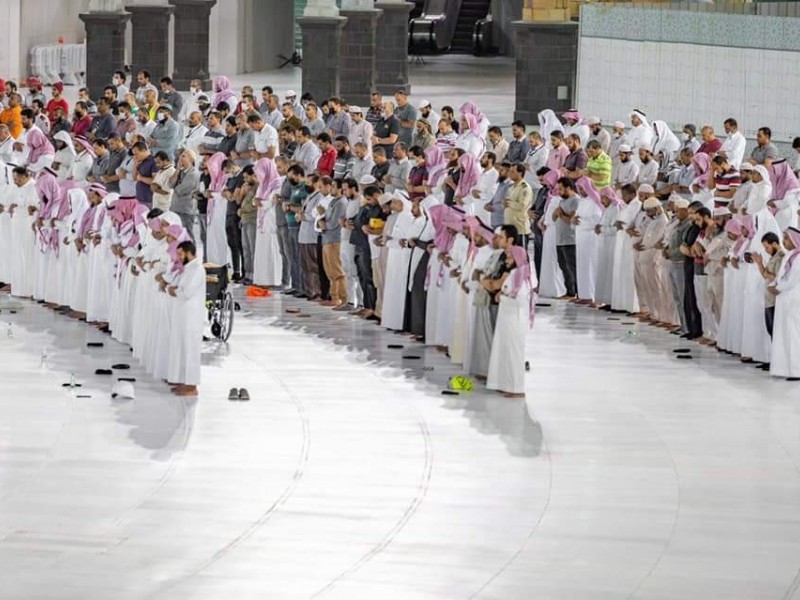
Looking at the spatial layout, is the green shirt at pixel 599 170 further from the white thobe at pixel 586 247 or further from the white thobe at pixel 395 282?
the white thobe at pixel 395 282

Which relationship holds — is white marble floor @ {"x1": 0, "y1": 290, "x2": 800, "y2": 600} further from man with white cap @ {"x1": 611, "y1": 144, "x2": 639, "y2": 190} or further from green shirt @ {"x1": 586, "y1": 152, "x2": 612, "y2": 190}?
man with white cap @ {"x1": 611, "y1": 144, "x2": 639, "y2": 190}

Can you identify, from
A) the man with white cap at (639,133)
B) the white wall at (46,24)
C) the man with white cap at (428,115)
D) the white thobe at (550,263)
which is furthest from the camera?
the white wall at (46,24)

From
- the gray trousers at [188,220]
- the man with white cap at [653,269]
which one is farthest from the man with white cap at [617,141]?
the gray trousers at [188,220]

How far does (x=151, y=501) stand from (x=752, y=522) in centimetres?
444

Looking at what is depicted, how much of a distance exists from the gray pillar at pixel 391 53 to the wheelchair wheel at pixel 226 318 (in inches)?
858

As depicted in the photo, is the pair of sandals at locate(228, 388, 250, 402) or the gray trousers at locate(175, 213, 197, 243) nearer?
the pair of sandals at locate(228, 388, 250, 402)

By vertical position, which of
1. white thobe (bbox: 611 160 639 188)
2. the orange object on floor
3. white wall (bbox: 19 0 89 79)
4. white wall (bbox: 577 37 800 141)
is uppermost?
white wall (bbox: 19 0 89 79)

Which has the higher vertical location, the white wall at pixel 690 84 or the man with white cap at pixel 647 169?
the white wall at pixel 690 84

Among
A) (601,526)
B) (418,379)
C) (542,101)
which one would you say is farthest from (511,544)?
(542,101)

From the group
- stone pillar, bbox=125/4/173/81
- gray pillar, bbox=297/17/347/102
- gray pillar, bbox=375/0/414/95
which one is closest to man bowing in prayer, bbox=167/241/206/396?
gray pillar, bbox=297/17/347/102

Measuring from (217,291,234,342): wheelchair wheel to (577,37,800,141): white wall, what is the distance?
39.9ft

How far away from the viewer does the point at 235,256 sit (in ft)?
83.4

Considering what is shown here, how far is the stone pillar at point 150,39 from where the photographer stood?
4141 centimetres

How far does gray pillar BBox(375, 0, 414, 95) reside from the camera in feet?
139
